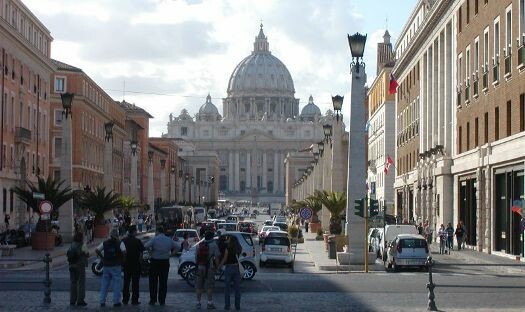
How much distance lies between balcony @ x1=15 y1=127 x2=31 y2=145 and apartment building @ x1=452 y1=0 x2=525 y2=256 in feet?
92.1

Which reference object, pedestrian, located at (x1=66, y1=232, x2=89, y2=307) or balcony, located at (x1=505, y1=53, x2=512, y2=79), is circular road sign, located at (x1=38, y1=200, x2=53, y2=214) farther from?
pedestrian, located at (x1=66, y1=232, x2=89, y2=307)

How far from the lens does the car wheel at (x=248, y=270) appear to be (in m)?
31.6

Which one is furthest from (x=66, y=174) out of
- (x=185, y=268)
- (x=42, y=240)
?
(x=185, y=268)

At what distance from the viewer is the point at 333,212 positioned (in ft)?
202

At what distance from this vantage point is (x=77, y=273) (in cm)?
2225

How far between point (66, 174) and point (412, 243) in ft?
81.1

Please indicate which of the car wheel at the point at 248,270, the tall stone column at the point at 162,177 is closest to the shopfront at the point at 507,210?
the car wheel at the point at 248,270

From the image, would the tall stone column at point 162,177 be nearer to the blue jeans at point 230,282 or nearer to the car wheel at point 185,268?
the car wheel at point 185,268

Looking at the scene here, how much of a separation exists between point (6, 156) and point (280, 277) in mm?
36175

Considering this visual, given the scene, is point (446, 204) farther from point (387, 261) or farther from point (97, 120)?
point (97, 120)

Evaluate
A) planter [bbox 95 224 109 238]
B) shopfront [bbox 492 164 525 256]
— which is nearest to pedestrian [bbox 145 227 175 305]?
shopfront [bbox 492 164 525 256]

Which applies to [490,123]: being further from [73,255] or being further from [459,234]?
[73,255]

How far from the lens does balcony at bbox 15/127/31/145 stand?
68.3 metres

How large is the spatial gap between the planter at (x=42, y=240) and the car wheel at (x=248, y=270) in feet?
66.9
